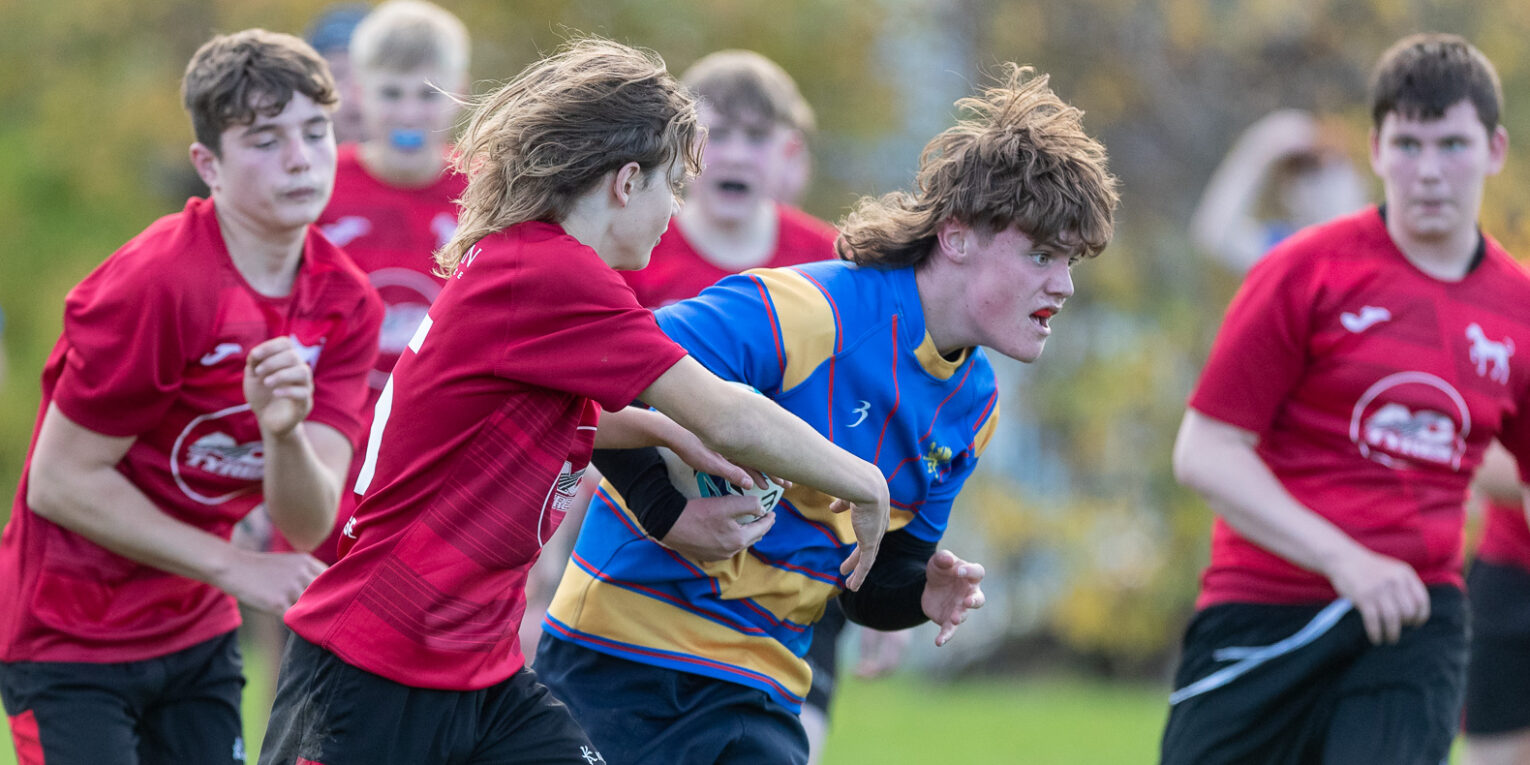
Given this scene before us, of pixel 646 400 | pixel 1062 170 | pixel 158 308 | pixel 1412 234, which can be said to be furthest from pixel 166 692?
pixel 1412 234

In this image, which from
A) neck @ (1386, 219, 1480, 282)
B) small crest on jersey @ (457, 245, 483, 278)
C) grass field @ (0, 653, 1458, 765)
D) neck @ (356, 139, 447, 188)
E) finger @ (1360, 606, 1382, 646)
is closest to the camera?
small crest on jersey @ (457, 245, 483, 278)

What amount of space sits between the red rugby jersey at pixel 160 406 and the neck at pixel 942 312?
4.61ft

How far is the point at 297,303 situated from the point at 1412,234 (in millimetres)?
2812

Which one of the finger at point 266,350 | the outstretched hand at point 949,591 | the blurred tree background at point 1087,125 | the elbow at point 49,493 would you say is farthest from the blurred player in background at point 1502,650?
the blurred tree background at point 1087,125

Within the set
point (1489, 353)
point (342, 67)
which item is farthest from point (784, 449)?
point (342, 67)

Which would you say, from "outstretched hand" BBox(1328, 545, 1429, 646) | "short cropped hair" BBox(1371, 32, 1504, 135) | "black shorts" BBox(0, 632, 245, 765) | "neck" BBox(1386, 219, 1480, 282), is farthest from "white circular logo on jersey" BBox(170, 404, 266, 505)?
"short cropped hair" BBox(1371, 32, 1504, 135)

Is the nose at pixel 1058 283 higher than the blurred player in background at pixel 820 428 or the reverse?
higher

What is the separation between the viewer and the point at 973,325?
339cm

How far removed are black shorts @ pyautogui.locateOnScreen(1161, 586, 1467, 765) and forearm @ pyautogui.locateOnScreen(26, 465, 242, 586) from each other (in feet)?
8.06

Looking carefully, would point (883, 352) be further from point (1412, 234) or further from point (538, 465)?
point (1412, 234)

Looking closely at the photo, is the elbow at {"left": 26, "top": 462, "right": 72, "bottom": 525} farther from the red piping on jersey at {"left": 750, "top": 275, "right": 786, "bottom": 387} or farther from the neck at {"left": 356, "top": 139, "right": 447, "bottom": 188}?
the neck at {"left": 356, "top": 139, "right": 447, "bottom": 188}

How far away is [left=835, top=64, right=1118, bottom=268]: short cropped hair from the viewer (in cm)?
336

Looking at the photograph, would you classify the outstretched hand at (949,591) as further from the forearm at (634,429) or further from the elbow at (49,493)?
the elbow at (49,493)

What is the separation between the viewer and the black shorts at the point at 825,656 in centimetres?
448
